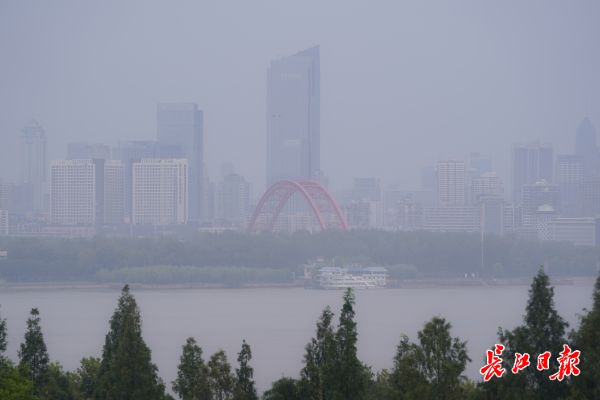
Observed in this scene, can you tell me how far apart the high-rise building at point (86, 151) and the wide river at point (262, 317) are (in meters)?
60.5

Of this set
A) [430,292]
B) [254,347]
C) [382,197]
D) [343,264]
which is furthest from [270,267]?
[382,197]

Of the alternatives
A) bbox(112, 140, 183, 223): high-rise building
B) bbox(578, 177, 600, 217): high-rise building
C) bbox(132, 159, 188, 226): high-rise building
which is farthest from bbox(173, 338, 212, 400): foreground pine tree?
bbox(112, 140, 183, 223): high-rise building

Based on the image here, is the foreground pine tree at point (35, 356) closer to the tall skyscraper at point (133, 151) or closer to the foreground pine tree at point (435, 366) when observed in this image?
the foreground pine tree at point (435, 366)

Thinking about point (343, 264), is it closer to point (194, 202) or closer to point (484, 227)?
point (484, 227)

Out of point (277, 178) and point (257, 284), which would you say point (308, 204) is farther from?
point (277, 178)

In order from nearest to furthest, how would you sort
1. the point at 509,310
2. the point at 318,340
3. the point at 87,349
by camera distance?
the point at 318,340 → the point at 87,349 → the point at 509,310

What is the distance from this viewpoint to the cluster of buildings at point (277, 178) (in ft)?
273

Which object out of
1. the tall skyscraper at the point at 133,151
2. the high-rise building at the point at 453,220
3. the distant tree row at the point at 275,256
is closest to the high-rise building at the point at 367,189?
the tall skyscraper at the point at 133,151

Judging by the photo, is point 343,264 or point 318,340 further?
point 343,264

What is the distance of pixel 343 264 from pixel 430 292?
408 inches

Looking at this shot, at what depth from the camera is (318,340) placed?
11.7m

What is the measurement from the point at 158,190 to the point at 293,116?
2109 centimetres

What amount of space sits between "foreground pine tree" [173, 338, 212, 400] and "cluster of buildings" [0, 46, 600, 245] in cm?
6324

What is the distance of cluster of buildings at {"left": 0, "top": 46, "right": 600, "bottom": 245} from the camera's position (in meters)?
83.2
